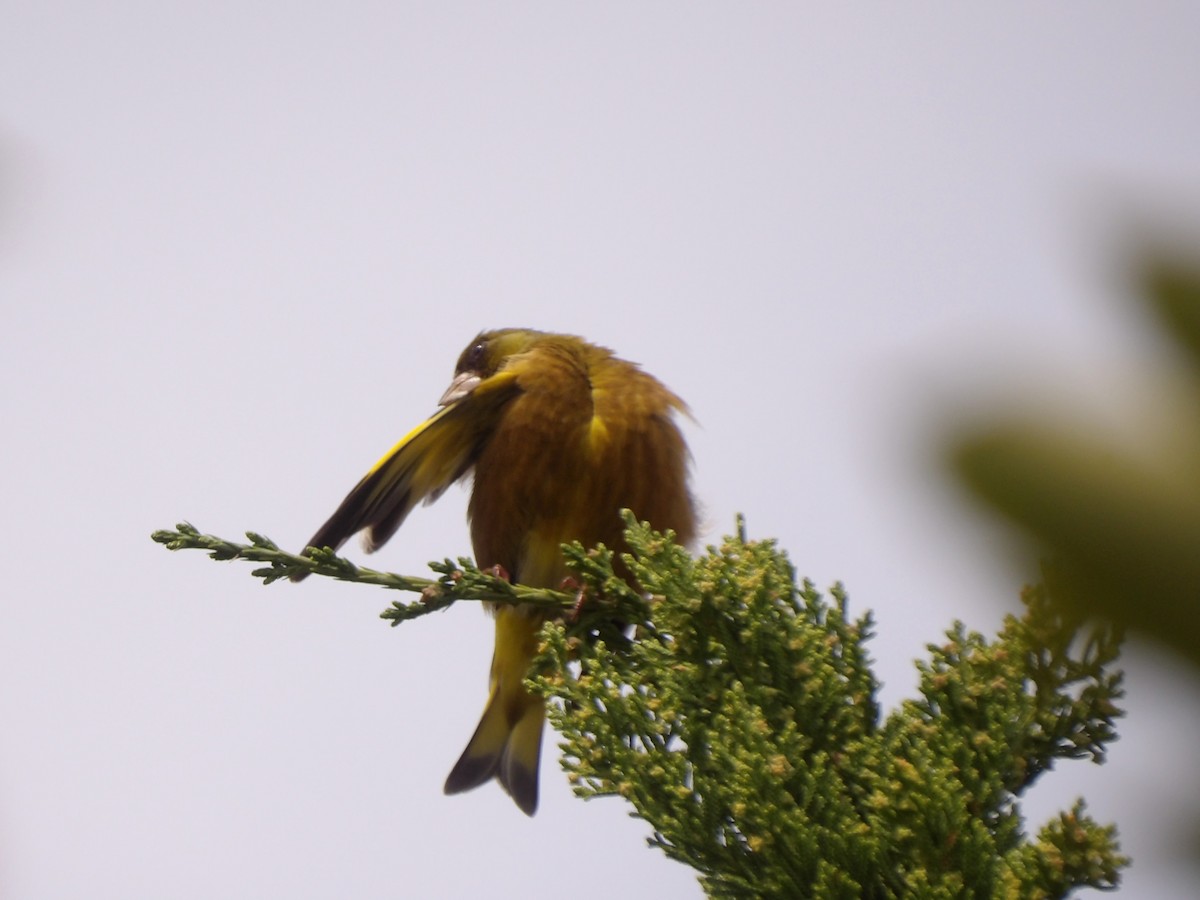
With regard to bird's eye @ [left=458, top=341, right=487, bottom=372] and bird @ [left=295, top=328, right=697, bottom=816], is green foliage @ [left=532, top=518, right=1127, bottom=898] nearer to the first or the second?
bird @ [left=295, top=328, right=697, bottom=816]

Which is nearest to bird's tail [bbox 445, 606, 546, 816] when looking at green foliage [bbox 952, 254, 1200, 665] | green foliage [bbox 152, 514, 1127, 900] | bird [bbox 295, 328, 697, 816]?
bird [bbox 295, 328, 697, 816]

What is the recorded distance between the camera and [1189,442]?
30.4 inches

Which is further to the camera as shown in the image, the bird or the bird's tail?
the bird's tail

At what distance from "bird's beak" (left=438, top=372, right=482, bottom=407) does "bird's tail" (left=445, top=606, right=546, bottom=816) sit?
713mm

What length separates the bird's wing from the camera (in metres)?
3.55

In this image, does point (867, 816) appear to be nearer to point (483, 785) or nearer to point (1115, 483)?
point (1115, 483)

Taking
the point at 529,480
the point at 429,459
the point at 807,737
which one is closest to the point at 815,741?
the point at 807,737

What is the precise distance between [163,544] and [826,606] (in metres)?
1.25

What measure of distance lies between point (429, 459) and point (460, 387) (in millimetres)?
355

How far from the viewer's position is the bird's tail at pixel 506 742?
3.88 m

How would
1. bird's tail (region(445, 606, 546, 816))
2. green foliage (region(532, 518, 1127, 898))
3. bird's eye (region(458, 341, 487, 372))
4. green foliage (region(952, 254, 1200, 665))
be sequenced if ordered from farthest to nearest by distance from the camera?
bird's eye (region(458, 341, 487, 372)) < bird's tail (region(445, 606, 546, 816)) < green foliage (region(532, 518, 1127, 898)) < green foliage (region(952, 254, 1200, 665))

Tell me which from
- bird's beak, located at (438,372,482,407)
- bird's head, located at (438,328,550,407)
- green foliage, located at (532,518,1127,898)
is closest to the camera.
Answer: green foliage, located at (532,518,1127,898)

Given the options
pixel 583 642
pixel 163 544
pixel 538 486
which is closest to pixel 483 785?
pixel 538 486

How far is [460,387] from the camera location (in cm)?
403
